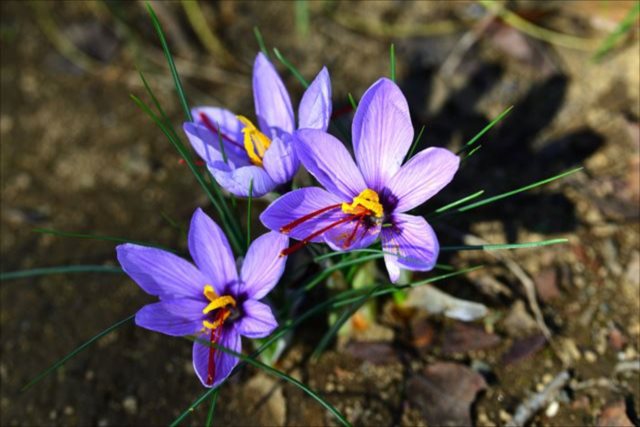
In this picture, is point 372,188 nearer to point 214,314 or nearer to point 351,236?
point 351,236

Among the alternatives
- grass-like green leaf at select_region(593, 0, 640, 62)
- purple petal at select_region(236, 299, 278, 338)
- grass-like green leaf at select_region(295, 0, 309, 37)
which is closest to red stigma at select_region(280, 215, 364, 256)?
purple petal at select_region(236, 299, 278, 338)

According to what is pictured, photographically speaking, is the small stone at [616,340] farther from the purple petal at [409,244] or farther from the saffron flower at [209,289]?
the saffron flower at [209,289]

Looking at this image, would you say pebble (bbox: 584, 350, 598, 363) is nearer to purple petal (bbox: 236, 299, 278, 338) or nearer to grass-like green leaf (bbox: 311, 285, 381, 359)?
grass-like green leaf (bbox: 311, 285, 381, 359)

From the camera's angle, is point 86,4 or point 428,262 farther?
point 86,4

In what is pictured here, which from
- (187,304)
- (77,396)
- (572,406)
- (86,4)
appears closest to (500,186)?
(572,406)

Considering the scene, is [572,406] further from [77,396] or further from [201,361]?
[77,396]

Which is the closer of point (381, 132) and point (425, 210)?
point (381, 132)

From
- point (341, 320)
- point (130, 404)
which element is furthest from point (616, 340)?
point (130, 404)
